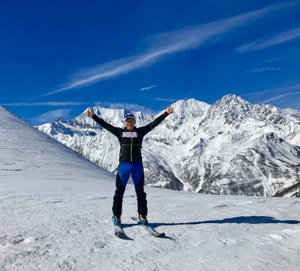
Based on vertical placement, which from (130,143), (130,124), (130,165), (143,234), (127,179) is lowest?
(143,234)

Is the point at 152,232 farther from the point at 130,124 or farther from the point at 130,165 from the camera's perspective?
the point at 130,124

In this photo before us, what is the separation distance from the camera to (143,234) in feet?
30.2

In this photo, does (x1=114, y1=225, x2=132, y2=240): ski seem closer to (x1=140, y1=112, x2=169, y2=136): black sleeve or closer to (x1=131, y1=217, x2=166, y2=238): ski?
(x1=131, y1=217, x2=166, y2=238): ski

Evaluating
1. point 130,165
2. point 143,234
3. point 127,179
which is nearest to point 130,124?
point 130,165

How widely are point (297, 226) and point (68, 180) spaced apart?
13775mm

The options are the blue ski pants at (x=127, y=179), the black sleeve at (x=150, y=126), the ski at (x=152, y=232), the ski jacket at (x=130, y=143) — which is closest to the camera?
the ski at (x=152, y=232)

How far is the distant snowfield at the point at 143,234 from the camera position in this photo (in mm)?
7082

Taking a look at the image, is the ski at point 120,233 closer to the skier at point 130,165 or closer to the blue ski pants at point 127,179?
the skier at point 130,165

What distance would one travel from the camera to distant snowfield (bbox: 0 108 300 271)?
7.08 m

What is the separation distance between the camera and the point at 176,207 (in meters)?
13.2

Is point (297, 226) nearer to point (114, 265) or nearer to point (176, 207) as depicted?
point (176, 207)

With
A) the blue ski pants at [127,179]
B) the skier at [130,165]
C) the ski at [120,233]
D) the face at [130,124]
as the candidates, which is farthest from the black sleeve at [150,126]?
the ski at [120,233]

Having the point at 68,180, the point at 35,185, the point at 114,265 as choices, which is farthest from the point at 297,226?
the point at 68,180

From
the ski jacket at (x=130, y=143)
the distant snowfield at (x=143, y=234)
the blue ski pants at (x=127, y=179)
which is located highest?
the ski jacket at (x=130, y=143)
